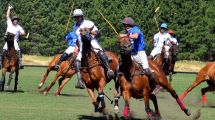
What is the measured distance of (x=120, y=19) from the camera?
54438mm

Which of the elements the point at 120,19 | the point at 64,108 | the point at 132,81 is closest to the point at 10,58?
the point at 64,108

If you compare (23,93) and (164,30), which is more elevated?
(164,30)

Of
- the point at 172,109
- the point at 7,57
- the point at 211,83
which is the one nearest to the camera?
the point at 172,109

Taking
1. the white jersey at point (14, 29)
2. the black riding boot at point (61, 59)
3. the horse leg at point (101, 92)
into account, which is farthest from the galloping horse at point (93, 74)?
the white jersey at point (14, 29)

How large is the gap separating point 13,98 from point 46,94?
7.62 ft

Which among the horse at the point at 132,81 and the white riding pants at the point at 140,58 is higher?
the white riding pants at the point at 140,58

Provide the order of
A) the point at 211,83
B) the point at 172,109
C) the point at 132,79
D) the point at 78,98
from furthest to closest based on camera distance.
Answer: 1. the point at 78,98
2. the point at 211,83
3. the point at 172,109
4. the point at 132,79

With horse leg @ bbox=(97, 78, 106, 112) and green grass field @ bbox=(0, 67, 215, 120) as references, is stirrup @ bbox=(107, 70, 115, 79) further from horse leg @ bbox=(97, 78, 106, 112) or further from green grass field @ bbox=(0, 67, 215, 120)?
green grass field @ bbox=(0, 67, 215, 120)

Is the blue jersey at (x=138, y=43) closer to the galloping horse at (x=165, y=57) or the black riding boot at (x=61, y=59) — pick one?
the black riding boot at (x=61, y=59)

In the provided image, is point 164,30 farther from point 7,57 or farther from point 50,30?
point 50,30

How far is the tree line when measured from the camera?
53.6m

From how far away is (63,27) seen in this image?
185ft

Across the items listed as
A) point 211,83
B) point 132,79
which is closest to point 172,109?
point 211,83

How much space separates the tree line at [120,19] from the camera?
2109 inches
